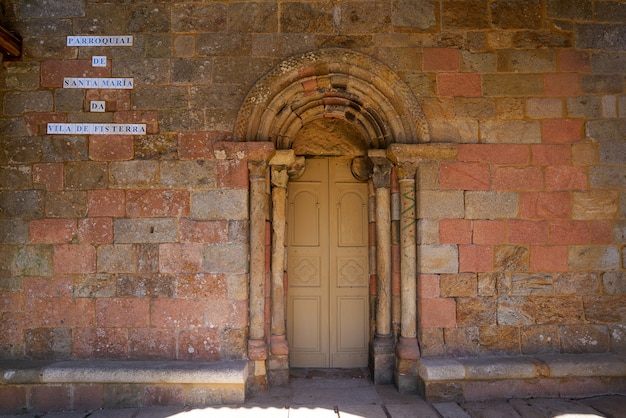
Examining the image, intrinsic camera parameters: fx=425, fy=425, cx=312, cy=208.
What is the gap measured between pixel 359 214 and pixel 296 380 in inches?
70.5

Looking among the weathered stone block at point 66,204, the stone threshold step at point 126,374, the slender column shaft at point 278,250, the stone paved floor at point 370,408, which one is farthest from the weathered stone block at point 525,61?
the weathered stone block at point 66,204

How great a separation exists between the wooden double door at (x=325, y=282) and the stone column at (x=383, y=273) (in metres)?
0.36

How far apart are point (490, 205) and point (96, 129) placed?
3.76 metres

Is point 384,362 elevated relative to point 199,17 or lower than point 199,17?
lower

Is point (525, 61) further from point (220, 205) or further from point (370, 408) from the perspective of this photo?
point (370, 408)

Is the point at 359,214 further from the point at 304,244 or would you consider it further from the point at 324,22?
the point at 324,22

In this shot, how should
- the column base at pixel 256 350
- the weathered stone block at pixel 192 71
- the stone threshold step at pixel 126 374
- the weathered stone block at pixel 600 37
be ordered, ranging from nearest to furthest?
the stone threshold step at pixel 126 374 → the column base at pixel 256 350 → the weathered stone block at pixel 192 71 → the weathered stone block at pixel 600 37

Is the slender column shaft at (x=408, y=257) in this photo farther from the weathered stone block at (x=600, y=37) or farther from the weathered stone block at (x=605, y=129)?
the weathered stone block at (x=600, y=37)

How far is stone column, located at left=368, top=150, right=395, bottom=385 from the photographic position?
4.04m

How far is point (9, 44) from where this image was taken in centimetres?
391

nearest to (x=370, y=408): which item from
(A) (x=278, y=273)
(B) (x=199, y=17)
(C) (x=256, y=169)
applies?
(A) (x=278, y=273)

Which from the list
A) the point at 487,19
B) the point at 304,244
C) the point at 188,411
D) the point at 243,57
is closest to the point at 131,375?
the point at 188,411

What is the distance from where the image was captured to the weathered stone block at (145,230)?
12.8 ft

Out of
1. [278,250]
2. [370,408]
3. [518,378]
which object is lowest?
[370,408]
